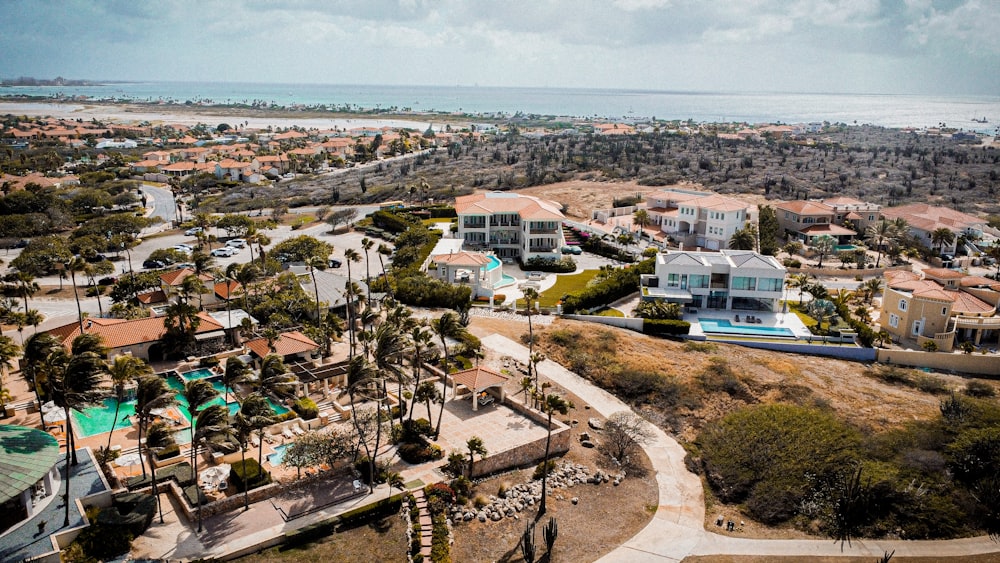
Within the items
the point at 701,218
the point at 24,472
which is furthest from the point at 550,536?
the point at 701,218

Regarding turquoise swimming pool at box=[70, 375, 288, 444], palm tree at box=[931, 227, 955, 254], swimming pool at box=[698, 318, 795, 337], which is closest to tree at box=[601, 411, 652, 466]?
turquoise swimming pool at box=[70, 375, 288, 444]

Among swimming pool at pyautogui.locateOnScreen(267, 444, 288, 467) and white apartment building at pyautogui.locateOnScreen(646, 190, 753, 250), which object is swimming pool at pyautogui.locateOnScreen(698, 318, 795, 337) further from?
swimming pool at pyautogui.locateOnScreen(267, 444, 288, 467)

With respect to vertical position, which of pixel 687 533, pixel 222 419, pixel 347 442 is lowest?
pixel 687 533

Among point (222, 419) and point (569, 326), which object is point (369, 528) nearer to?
point (222, 419)

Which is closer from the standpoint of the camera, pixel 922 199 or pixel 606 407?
pixel 606 407

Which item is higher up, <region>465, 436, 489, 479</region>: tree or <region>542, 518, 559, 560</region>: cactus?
<region>465, 436, 489, 479</region>: tree

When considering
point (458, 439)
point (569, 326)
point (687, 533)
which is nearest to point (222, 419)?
point (458, 439)

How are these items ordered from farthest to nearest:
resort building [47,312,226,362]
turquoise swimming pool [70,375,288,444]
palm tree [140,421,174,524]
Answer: resort building [47,312,226,362]
turquoise swimming pool [70,375,288,444]
palm tree [140,421,174,524]
